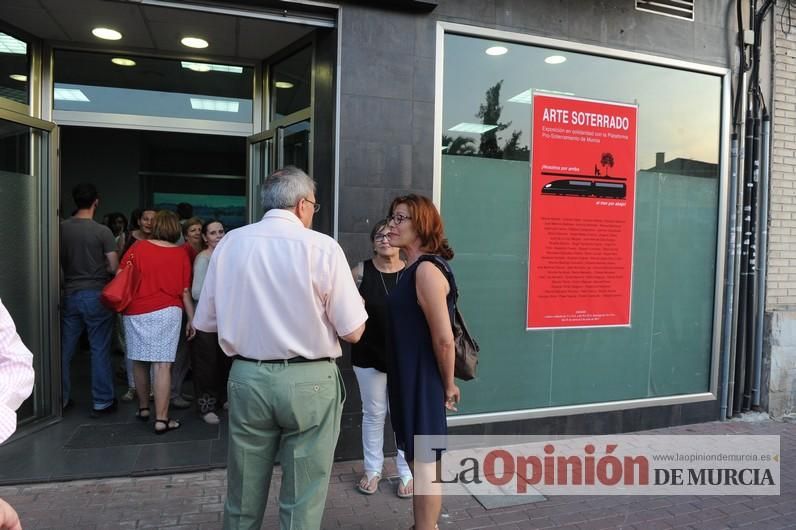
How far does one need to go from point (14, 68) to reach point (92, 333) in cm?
228

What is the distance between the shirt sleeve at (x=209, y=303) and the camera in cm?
248

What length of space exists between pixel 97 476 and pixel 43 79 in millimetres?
3346

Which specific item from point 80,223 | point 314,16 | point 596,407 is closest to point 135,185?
point 80,223

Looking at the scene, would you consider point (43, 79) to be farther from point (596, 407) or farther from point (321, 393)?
point (596, 407)

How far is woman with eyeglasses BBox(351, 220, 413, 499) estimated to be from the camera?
139 inches

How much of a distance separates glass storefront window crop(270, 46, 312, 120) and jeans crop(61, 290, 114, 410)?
7.76ft

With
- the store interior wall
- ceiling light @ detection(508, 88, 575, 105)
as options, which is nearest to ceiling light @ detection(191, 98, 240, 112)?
ceiling light @ detection(508, 88, 575, 105)

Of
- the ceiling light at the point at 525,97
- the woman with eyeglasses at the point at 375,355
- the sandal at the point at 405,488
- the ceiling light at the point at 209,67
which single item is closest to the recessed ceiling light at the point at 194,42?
the ceiling light at the point at 209,67

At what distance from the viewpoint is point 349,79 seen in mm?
4031

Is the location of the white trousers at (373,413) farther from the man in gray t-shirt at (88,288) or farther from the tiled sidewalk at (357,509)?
the man in gray t-shirt at (88,288)

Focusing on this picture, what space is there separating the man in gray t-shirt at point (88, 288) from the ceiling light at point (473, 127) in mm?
3184

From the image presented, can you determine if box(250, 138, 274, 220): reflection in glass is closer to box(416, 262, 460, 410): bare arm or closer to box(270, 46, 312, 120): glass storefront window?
box(270, 46, 312, 120): glass storefront window

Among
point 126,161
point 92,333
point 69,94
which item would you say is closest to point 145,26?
point 69,94

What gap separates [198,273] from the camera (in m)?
4.70
